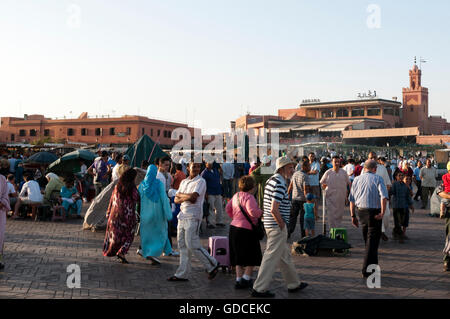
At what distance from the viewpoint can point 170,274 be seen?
6930 millimetres

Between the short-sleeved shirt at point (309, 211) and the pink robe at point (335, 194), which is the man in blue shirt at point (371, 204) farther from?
the short-sleeved shirt at point (309, 211)

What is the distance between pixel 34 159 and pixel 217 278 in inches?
526

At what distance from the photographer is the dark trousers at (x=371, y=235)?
674 cm

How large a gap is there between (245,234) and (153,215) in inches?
90.2

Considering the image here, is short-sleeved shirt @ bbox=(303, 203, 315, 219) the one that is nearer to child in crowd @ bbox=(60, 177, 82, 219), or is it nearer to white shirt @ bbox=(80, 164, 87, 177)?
child in crowd @ bbox=(60, 177, 82, 219)

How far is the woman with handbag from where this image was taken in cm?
602

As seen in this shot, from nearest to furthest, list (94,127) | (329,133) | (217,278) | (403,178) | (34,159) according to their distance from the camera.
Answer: (217,278) < (403,178) < (34,159) < (329,133) < (94,127)

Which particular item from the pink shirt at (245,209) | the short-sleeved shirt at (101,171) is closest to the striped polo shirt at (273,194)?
the pink shirt at (245,209)

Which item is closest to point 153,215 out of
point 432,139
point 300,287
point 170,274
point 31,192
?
point 170,274

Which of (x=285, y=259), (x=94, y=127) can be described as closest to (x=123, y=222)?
(x=285, y=259)

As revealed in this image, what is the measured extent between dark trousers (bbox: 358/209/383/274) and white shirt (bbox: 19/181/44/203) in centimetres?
918

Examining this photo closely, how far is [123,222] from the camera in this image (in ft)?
25.7

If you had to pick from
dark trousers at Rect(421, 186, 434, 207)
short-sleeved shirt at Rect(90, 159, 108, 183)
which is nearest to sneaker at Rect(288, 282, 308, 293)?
short-sleeved shirt at Rect(90, 159, 108, 183)

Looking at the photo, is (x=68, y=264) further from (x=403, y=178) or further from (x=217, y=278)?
(x=403, y=178)
